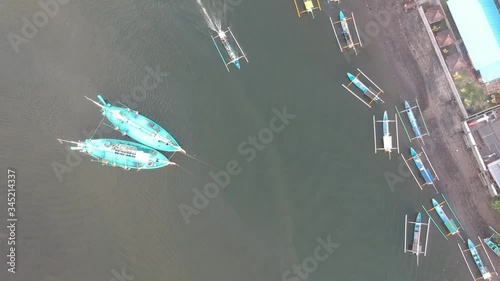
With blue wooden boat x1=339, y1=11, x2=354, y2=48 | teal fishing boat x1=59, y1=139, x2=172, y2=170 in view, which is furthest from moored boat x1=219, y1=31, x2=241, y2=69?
teal fishing boat x1=59, y1=139, x2=172, y2=170

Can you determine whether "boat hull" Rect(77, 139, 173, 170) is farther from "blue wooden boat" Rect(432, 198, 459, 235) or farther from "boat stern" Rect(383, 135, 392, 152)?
"blue wooden boat" Rect(432, 198, 459, 235)

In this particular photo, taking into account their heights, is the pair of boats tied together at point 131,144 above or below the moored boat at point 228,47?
below

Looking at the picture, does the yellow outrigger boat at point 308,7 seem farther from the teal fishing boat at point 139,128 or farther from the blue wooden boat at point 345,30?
the teal fishing boat at point 139,128

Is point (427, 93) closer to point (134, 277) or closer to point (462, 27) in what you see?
point (462, 27)

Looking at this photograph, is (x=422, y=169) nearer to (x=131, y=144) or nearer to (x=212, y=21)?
(x=212, y=21)
